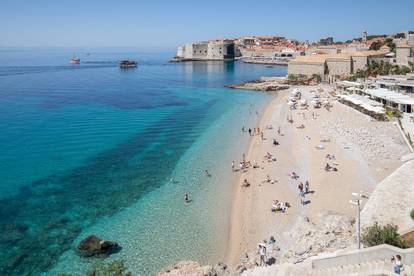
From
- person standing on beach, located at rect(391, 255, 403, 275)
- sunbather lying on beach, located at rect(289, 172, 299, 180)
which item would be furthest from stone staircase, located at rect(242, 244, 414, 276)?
sunbather lying on beach, located at rect(289, 172, 299, 180)

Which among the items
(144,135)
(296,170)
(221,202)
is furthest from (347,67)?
(221,202)

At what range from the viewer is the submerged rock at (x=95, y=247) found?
1428 cm

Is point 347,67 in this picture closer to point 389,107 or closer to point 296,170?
point 389,107

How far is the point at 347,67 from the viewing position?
195 feet

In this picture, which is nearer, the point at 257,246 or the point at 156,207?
the point at 257,246

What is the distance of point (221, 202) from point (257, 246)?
4522 mm

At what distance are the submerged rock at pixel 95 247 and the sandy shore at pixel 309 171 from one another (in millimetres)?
4366

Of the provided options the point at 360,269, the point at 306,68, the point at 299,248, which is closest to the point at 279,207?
the point at 299,248

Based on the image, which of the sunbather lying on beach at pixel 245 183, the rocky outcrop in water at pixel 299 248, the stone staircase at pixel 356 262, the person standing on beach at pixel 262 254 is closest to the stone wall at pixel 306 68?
the sunbather lying on beach at pixel 245 183

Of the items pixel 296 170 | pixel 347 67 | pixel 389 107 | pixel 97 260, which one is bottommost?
pixel 97 260

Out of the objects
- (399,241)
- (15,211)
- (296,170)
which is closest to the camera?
(399,241)

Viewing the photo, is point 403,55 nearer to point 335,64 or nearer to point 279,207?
point 335,64

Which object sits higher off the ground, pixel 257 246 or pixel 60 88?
pixel 60 88

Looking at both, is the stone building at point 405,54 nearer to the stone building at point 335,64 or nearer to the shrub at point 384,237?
the stone building at point 335,64
